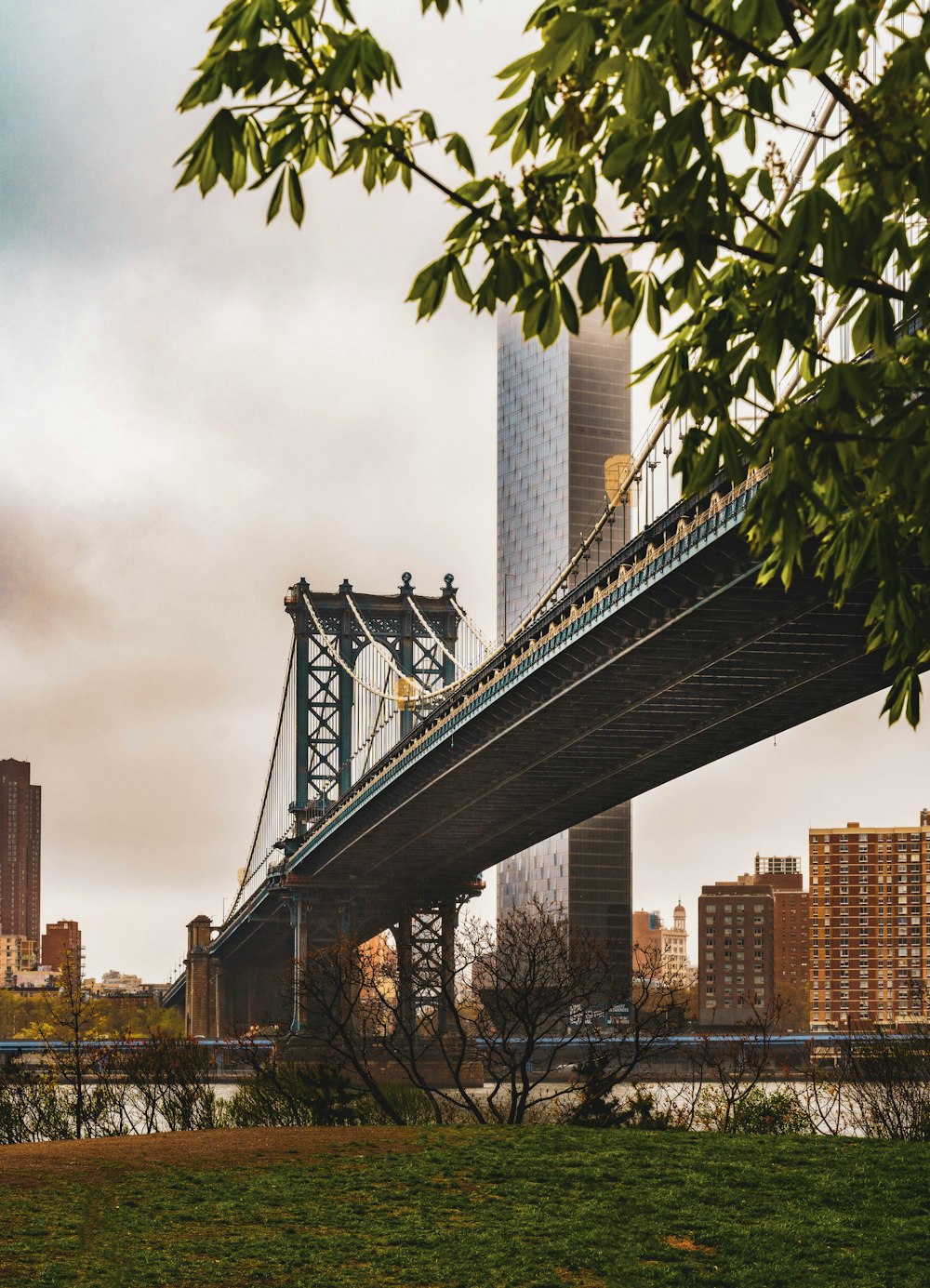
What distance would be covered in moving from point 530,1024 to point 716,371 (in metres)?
34.6

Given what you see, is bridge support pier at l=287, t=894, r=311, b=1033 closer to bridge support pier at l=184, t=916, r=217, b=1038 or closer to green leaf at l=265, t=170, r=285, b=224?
bridge support pier at l=184, t=916, r=217, b=1038

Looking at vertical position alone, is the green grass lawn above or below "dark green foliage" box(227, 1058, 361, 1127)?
above

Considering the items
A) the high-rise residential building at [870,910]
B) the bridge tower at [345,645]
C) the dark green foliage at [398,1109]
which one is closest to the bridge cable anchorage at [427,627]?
the bridge tower at [345,645]

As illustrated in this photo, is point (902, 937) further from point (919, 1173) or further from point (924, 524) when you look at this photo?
point (924, 524)

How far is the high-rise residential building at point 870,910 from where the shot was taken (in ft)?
591

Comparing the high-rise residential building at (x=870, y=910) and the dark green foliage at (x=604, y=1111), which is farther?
the high-rise residential building at (x=870, y=910)

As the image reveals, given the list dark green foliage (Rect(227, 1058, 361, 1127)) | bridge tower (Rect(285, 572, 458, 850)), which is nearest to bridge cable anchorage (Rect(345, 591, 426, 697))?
bridge tower (Rect(285, 572, 458, 850))

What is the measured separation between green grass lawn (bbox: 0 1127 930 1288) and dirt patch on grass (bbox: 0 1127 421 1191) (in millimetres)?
101

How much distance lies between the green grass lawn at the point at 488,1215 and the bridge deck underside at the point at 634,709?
12958 millimetres

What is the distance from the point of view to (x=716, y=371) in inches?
321

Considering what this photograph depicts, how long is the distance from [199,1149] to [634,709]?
95.5 feet

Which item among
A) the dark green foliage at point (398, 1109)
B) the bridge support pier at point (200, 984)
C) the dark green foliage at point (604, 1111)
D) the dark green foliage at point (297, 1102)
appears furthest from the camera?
the bridge support pier at point (200, 984)

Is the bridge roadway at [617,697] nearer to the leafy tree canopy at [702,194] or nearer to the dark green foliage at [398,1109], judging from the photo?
the dark green foliage at [398,1109]

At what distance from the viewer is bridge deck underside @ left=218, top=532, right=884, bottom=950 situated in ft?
135
